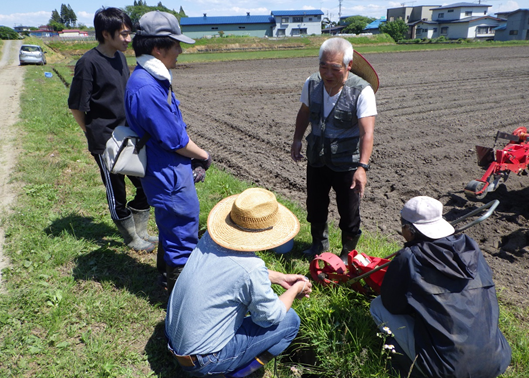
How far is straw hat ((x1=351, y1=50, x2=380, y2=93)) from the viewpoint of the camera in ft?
11.0

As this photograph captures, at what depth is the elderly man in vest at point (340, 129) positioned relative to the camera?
3.10 meters

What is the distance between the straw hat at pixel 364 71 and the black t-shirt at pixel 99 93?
2.12 m

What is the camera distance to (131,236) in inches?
150

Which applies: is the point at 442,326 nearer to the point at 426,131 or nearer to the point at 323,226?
the point at 323,226

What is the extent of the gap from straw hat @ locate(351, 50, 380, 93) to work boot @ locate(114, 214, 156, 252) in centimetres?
257

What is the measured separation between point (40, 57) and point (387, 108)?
24.0 meters

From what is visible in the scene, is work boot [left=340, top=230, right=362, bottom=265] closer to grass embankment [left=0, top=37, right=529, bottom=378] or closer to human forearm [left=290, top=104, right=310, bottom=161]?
grass embankment [left=0, top=37, right=529, bottom=378]

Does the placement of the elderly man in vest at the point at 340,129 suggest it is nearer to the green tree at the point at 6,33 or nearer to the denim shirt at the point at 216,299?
the denim shirt at the point at 216,299

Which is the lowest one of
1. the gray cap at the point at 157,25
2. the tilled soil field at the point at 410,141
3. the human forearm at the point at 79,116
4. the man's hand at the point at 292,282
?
the tilled soil field at the point at 410,141

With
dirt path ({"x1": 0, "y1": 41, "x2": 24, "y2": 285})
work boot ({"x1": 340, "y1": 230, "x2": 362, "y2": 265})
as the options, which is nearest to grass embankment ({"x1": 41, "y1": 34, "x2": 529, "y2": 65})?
dirt path ({"x1": 0, "y1": 41, "x2": 24, "y2": 285})

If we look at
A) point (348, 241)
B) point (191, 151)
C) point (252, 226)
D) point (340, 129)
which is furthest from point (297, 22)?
point (252, 226)

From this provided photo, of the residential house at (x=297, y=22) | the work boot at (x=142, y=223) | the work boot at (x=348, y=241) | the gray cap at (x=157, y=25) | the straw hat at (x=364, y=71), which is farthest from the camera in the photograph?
the residential house at (x=297, y=22)

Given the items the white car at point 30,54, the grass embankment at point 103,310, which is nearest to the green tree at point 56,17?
the white car at point 30,54

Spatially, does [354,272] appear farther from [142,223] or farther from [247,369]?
[142,223]
